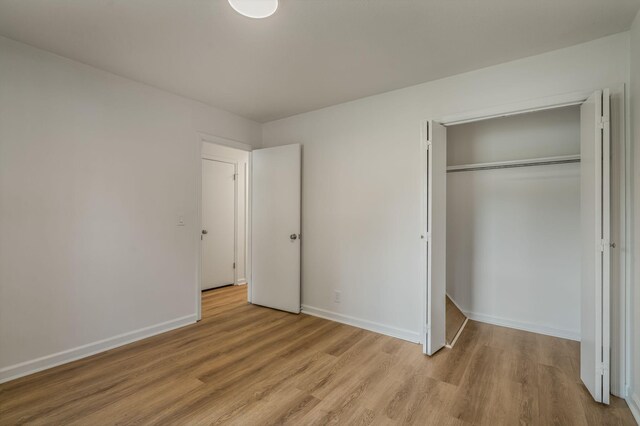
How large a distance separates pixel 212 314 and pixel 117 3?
126 inches

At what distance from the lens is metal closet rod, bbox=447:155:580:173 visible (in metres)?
3.02

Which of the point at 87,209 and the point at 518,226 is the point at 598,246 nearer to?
the point at 518,226

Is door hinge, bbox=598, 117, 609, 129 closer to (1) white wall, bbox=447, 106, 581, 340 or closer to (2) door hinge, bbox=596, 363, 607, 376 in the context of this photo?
(1) white wall, bbox=447, 106, 581, 340

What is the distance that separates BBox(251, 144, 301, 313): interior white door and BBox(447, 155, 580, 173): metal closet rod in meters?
1.98

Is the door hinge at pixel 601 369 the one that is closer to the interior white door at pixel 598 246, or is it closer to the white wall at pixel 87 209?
the interior white door at pixel 598 246

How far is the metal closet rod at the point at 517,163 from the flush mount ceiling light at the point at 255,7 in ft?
9.04

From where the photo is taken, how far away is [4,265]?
2273mm

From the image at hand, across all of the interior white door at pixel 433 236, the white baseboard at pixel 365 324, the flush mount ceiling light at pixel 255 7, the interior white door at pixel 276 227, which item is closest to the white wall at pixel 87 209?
the interior white door at pixel 276 227

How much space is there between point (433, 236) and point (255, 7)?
2.21 metres

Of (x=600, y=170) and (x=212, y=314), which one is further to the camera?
(x=212, y=314)

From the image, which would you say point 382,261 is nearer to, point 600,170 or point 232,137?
point 600,170

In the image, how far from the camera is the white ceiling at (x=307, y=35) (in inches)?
75.4

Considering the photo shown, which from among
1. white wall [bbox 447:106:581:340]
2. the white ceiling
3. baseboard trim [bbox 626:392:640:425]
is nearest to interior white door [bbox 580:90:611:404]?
baseboard trim [bbox 626:392:640:425]

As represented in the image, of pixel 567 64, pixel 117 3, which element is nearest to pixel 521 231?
pixel 567 64
